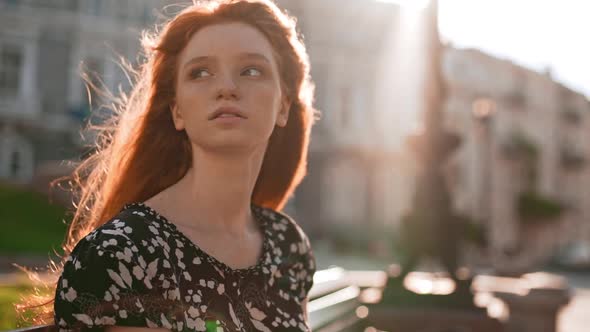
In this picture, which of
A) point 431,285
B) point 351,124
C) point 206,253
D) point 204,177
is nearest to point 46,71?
point 351,124

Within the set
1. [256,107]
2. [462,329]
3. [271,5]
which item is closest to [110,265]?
[256,107]

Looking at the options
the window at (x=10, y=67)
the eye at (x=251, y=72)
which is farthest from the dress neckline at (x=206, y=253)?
the window at (x=10, y=67)

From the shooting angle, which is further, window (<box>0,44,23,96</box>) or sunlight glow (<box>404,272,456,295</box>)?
window (<box>0,44,23,96</box>)

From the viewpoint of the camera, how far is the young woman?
192 centimetres

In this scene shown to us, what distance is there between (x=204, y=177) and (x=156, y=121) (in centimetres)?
26

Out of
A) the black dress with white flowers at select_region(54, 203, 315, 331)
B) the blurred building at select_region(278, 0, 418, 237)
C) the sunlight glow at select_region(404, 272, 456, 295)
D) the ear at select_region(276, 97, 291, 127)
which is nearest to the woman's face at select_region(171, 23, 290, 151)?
the ear at select_region(276, 97, 291, 127)

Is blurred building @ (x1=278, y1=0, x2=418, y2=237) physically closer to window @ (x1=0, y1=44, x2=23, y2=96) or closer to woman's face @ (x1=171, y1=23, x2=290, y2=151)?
window @ (x1=0, y1=44, x2=23, y2=96)

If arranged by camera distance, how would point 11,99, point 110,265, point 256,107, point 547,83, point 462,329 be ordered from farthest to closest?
1. point 547,83
2. point 11,99
3. point 462,329
4. point 256,107
5. point 110,265

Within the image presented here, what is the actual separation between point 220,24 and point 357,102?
30488 mm

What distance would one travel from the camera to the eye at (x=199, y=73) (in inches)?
86.1

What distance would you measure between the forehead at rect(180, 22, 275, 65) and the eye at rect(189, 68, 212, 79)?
39 millimetres

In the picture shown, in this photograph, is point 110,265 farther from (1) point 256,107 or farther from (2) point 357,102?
(2) point 357,102

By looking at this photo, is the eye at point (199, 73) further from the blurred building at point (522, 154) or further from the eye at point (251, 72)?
the blurred building at point (522, 154)

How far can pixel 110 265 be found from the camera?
5.78 feet
